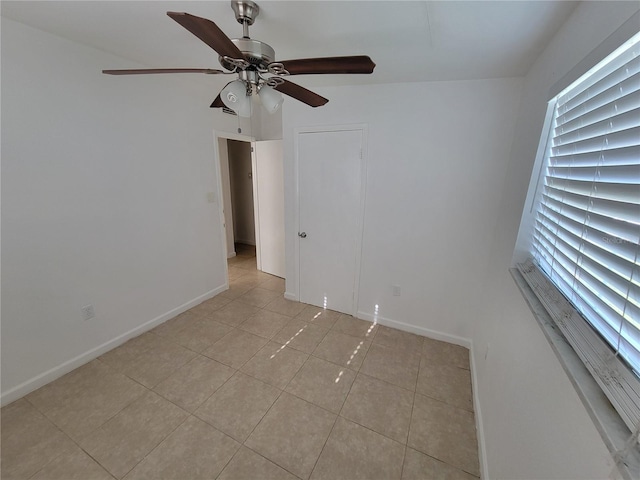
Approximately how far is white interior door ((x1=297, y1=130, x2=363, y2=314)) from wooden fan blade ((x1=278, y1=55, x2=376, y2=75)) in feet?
4.29

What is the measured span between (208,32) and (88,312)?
Result: 235cm

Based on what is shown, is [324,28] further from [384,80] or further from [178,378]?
[178,378]

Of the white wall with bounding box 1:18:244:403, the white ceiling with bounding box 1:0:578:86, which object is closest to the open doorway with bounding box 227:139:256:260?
the white wall with bounding box 1:18:244:403

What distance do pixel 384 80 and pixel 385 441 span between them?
266 cm

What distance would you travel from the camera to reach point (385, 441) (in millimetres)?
1566

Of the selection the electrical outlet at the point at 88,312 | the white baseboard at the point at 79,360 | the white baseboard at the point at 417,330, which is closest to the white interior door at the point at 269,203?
the white baseboard at the point at 79,360

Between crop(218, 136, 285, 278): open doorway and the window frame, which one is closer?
the window frame

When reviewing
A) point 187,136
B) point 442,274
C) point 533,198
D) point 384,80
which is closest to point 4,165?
point 187,136

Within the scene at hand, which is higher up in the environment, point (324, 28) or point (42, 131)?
point (324, 28)

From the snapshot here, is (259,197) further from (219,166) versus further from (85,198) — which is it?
(85,198)

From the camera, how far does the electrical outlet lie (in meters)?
2.10

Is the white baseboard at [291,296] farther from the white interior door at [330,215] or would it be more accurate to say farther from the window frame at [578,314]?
the window frame at [578,314]

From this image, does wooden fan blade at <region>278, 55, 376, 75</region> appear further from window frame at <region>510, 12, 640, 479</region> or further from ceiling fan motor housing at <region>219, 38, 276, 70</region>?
window frame at <region>510, 12, 640, 479</region>

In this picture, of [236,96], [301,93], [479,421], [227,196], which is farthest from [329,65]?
[227,196]
